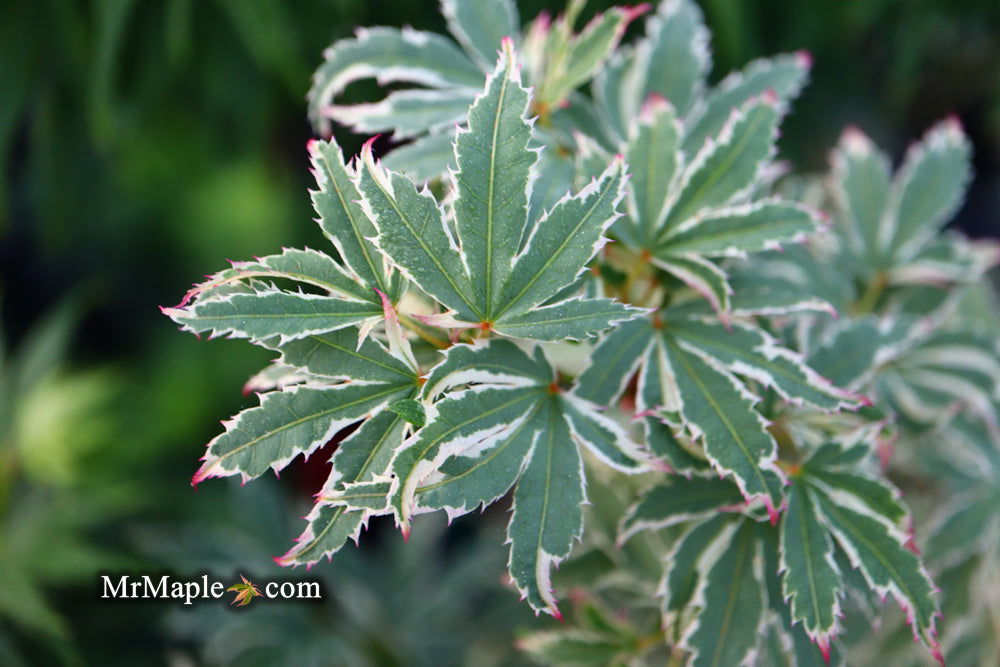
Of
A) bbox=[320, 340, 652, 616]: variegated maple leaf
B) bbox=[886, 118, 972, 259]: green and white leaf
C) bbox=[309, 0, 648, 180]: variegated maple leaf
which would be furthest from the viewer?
bbox=[886, 118, 972, 259]: green and white leaf

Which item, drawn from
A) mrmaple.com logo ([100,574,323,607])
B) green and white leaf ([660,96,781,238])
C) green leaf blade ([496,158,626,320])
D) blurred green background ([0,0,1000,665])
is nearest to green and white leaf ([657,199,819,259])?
green and white leaf ([660,96,781,238])

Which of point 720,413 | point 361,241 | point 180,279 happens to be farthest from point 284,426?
point 180,279

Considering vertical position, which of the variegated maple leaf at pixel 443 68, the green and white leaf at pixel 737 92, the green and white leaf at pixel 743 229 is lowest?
the green and white leaf at pixel 743 229

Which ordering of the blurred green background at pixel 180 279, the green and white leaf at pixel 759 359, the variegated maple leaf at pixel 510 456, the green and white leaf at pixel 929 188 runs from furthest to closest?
the blurred green background at pixel 180 279
the green and white leaf at pixel 929 188
the green and white leaf at pixel 759 359
the variegated maple leaf at pixel 510 456

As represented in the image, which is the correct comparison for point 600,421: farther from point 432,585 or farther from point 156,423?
point 156,423

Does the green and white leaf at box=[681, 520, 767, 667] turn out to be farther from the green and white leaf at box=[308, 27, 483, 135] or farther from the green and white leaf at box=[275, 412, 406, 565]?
the green and white leaf at box=[308, 27, 483, 135]

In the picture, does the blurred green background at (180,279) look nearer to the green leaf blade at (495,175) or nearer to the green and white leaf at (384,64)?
the green and white leaf at (384,64)

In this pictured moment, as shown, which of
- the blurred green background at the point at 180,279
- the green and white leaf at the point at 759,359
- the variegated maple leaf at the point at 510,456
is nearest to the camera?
the variegated maple leaf at the point at 510,456

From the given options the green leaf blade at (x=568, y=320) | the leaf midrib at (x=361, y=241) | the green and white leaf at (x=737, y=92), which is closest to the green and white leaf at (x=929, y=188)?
the green and white leaf at (x=737, y=92)

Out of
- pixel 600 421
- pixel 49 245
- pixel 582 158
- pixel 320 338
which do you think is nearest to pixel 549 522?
pixel 600 421
